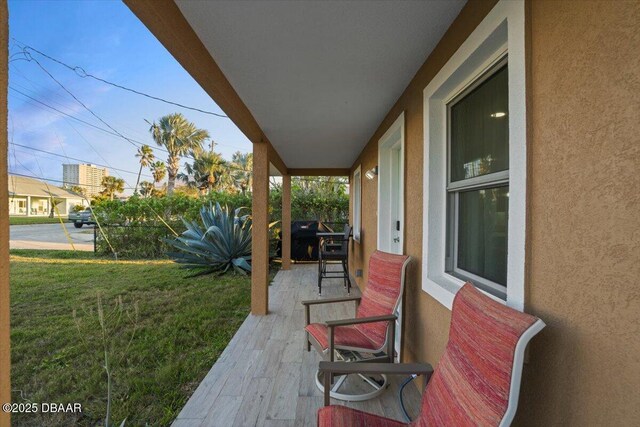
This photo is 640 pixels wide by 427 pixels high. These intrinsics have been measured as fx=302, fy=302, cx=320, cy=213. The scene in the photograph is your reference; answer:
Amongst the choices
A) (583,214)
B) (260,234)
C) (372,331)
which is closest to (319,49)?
(583,214)

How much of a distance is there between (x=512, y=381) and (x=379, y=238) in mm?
2934

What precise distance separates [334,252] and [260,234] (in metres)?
1.94

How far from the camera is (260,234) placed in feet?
13.4

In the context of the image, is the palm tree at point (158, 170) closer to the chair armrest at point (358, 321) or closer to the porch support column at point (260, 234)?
the porch support column at point (260, 234)

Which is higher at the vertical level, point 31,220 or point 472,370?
point 31,220

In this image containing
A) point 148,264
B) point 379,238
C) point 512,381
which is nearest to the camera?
point 512,381

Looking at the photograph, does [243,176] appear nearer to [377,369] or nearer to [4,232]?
[377,369]

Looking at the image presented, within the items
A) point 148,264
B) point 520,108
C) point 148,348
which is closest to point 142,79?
point 148,264

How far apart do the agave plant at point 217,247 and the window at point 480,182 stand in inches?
202

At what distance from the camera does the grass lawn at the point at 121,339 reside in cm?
220

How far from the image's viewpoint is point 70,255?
8656 mm

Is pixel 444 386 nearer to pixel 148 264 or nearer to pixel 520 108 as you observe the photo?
pixel 520 108

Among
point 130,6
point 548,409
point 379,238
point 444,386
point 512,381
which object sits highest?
point 130,6

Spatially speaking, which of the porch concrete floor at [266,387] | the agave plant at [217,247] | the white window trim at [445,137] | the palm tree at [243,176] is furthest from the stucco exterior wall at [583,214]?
the palm tree at [243,176]
